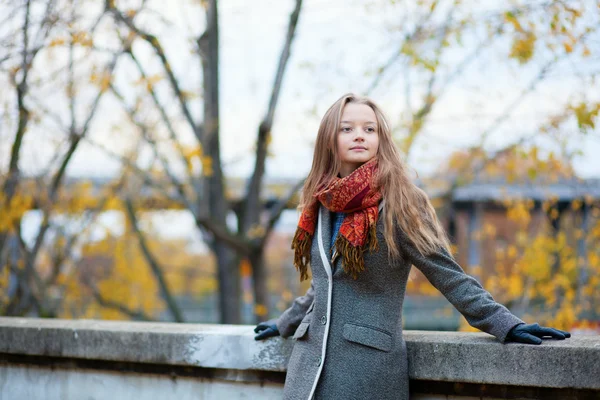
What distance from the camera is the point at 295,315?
2.93m

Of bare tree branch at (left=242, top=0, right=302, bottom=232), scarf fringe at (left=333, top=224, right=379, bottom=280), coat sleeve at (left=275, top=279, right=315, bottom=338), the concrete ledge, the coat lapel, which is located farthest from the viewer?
bare tree branch at (left=242, top=0, right=302, bottom=232)

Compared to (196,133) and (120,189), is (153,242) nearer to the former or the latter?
(120,189)

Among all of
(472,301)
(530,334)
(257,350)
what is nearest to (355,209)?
(472,301)

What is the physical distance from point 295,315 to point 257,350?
0.31 metres

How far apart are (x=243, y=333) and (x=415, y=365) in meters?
0.89

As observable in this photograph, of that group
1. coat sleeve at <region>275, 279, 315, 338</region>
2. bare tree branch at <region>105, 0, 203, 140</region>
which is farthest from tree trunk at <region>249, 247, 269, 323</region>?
coat sleeve at <region>275, 279, 315, 338</region>

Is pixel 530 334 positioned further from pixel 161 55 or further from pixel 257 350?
pixel 161 55

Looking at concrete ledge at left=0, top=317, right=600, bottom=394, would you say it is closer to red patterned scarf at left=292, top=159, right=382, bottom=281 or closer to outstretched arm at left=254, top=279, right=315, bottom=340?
outstretched arm at left=254, top=279, right=315, bottom=340

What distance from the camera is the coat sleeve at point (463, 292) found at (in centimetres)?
244

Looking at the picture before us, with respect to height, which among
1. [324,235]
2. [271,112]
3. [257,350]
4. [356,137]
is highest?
[271,112]

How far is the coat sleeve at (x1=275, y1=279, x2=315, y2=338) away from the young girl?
0.19m

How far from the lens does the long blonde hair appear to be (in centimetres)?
251

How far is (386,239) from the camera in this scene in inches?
98.7

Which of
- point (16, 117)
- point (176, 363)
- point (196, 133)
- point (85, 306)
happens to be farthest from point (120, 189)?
point (176, 363)
